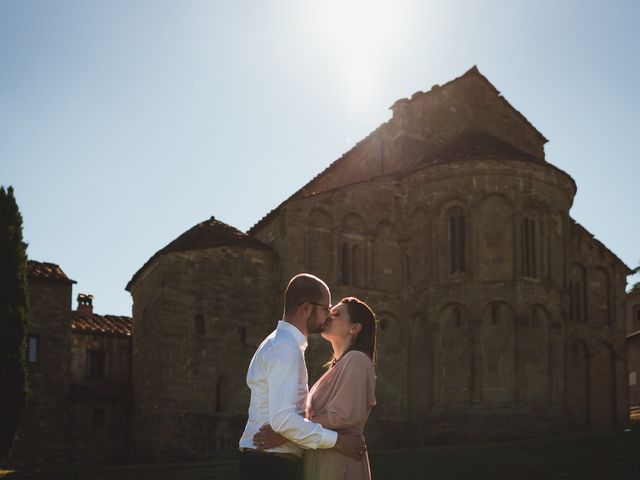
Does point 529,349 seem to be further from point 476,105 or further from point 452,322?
point 476,105

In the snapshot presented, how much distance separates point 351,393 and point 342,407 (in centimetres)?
12

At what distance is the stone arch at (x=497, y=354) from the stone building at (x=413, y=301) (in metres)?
0.04

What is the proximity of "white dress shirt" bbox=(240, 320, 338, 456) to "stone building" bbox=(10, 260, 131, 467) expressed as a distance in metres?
25.5

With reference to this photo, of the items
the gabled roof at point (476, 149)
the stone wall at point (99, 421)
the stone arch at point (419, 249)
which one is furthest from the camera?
the stone wall at point (99, 421)

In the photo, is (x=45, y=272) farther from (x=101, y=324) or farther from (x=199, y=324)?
(x=199, y=324)

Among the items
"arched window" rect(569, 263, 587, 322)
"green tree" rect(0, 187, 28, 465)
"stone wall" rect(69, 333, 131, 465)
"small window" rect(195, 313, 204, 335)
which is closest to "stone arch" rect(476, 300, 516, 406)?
"arched window" rect(569, 263, 587, 322)

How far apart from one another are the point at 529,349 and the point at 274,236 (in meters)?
9.11

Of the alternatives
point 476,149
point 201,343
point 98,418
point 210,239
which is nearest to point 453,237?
point 476,149

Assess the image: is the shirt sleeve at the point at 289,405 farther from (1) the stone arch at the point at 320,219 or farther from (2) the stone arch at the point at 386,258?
(2) the stone arch at the point at 386,258

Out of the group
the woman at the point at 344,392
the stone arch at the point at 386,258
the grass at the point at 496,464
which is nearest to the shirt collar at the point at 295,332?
the woman at the point at 344,392

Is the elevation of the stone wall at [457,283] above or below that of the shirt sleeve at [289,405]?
above

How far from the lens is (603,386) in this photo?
3341 centimetres

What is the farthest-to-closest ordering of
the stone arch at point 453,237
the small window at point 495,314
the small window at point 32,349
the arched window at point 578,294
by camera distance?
1. the arched window at point 578,294
2. the small window at point 32,349
3. the stone arch at point 453,237
4. the small window at point 495,314

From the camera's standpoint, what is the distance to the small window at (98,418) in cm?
3200
